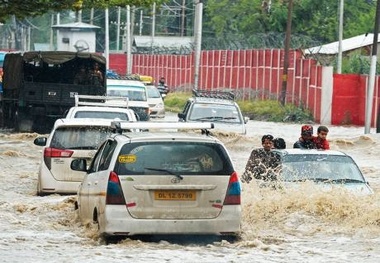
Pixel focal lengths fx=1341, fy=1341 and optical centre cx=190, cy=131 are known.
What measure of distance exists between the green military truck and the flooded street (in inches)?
625

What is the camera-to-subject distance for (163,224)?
15.3 m

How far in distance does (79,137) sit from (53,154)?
0.52 metres

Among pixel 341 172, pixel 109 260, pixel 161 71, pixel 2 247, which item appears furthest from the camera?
pixel 161 71

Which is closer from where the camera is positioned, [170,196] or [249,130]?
[170,196]

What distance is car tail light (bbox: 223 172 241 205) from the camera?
1551 cm

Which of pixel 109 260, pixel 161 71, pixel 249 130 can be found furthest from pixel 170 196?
pixel 161 71

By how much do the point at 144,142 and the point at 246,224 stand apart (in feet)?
9.87

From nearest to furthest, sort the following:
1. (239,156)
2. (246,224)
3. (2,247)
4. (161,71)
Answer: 1. (2,247)
2. (246,224)
3. (239,156)
4. (161,71)

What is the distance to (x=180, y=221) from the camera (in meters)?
15.3

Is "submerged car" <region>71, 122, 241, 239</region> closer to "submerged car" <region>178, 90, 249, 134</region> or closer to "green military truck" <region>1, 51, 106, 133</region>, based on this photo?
"submerged car" <region>178, 90, 249, 134</region>

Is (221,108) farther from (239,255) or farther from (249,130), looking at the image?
(239,255)

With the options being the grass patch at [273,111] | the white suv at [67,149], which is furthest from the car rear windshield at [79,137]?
the grass patch at [273,111]

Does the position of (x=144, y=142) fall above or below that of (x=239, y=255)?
above

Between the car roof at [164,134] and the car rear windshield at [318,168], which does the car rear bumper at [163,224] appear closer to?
the car roof at [164,134]
